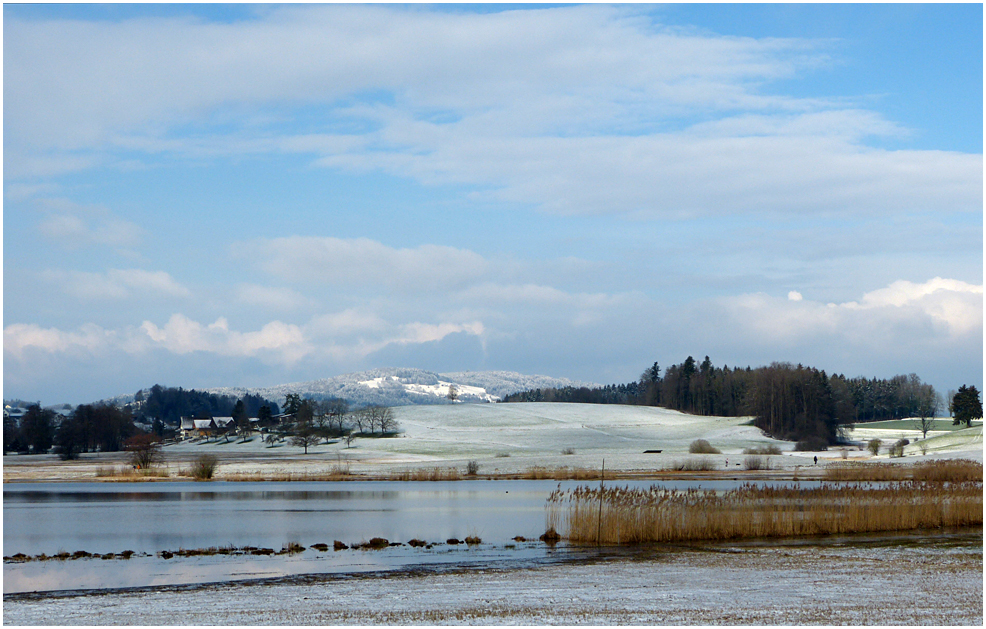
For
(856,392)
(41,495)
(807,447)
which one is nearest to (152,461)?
(41,495)

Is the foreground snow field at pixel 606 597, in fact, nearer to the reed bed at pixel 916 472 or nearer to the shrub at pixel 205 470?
the reed bed at pixel 916 472

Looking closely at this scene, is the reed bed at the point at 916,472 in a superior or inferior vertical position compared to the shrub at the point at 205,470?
superior

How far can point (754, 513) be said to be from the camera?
2716 cm

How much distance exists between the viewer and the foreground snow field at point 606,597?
14.2m

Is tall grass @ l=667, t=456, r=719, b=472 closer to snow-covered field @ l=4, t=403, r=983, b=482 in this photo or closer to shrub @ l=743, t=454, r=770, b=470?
snow-covered field @ l=4, t=403, r=983, b=482

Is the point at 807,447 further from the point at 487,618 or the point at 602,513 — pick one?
the point at 487,618

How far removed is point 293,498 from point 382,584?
3262 cm

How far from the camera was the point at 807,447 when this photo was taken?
96438mm

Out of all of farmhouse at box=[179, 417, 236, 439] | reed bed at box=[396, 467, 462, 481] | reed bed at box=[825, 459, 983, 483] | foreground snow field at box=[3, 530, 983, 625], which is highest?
foreground snow field at box=[3, 530, 983, 625]

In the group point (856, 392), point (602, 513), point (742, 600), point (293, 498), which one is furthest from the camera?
point (856, 392)

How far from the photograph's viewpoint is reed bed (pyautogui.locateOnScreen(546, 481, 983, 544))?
26.1 metres

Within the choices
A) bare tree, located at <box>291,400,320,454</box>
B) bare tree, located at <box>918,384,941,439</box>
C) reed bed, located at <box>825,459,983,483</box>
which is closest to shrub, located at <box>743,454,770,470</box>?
reed bed, located at <box>825,459,983,483</box>

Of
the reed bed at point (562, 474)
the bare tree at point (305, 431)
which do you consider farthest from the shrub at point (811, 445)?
the bare tree at point (305, 431)

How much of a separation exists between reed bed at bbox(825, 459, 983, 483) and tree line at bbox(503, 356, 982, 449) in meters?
37.7
